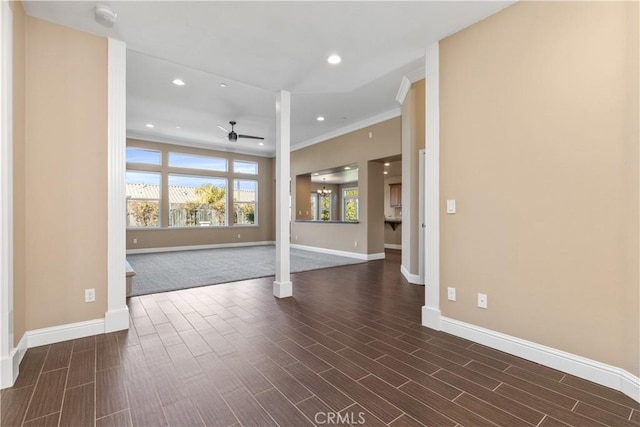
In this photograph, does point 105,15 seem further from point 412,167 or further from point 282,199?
point 412,167

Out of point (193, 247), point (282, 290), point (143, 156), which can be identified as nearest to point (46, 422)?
point (282, 290)

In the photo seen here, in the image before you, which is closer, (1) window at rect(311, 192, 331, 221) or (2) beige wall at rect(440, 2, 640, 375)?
(2) beige wall at rect(440, 2, 640, 375)

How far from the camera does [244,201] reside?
31.6 feet

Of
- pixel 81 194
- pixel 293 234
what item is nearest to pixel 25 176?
pixel 81 194

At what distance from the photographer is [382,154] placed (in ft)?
20.2

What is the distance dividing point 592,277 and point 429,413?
1.42m

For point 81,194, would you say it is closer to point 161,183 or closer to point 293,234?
point 161,183

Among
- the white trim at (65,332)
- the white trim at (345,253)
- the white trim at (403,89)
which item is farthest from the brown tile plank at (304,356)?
the white trim at (345,253)

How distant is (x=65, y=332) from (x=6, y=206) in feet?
4.18

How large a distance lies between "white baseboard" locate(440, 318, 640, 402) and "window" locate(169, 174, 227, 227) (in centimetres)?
785

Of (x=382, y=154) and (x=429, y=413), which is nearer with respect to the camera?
(x=429, y=413)

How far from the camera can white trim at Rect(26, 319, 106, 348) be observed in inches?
92.5

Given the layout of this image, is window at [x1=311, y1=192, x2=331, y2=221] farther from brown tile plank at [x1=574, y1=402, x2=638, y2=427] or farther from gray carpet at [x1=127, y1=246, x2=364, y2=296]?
brown tile plank at [x1=574, y1=402, x2=638, y2=427]

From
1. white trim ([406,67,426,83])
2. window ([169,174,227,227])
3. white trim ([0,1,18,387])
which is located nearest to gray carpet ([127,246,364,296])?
window ([169,174,227,227])
